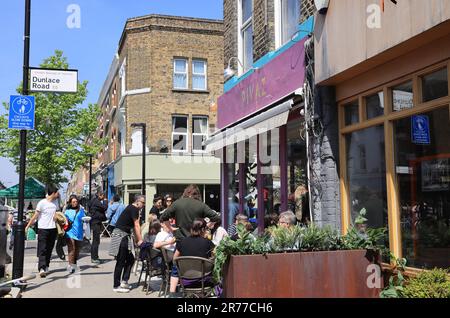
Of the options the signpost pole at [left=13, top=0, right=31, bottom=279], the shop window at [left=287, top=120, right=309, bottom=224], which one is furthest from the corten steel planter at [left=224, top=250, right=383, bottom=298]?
the signpost pole at [left=13, top=0, right=31, bottom=279]

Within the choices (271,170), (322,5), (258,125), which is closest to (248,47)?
(271,170)

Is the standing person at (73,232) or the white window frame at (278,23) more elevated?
the white window frame at (278,23)

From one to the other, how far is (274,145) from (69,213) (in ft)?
14.8

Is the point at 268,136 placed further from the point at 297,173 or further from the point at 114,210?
the point at 114,210

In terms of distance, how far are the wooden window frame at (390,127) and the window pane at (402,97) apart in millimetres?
44

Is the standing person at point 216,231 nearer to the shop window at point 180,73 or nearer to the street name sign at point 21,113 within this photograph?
the street name sign at point 21,113

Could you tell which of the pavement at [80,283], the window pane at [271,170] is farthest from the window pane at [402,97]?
the pavement at [80,283]

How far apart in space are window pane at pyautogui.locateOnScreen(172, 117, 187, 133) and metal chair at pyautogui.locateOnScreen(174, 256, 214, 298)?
18.5 m

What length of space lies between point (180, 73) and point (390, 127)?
19.8m

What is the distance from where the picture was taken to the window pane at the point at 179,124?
80.1 feet

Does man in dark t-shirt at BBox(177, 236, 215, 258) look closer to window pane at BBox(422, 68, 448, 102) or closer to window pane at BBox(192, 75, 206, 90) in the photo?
window pane at BBox(422, 68, 448, 102)

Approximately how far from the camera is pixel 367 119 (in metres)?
6.52
